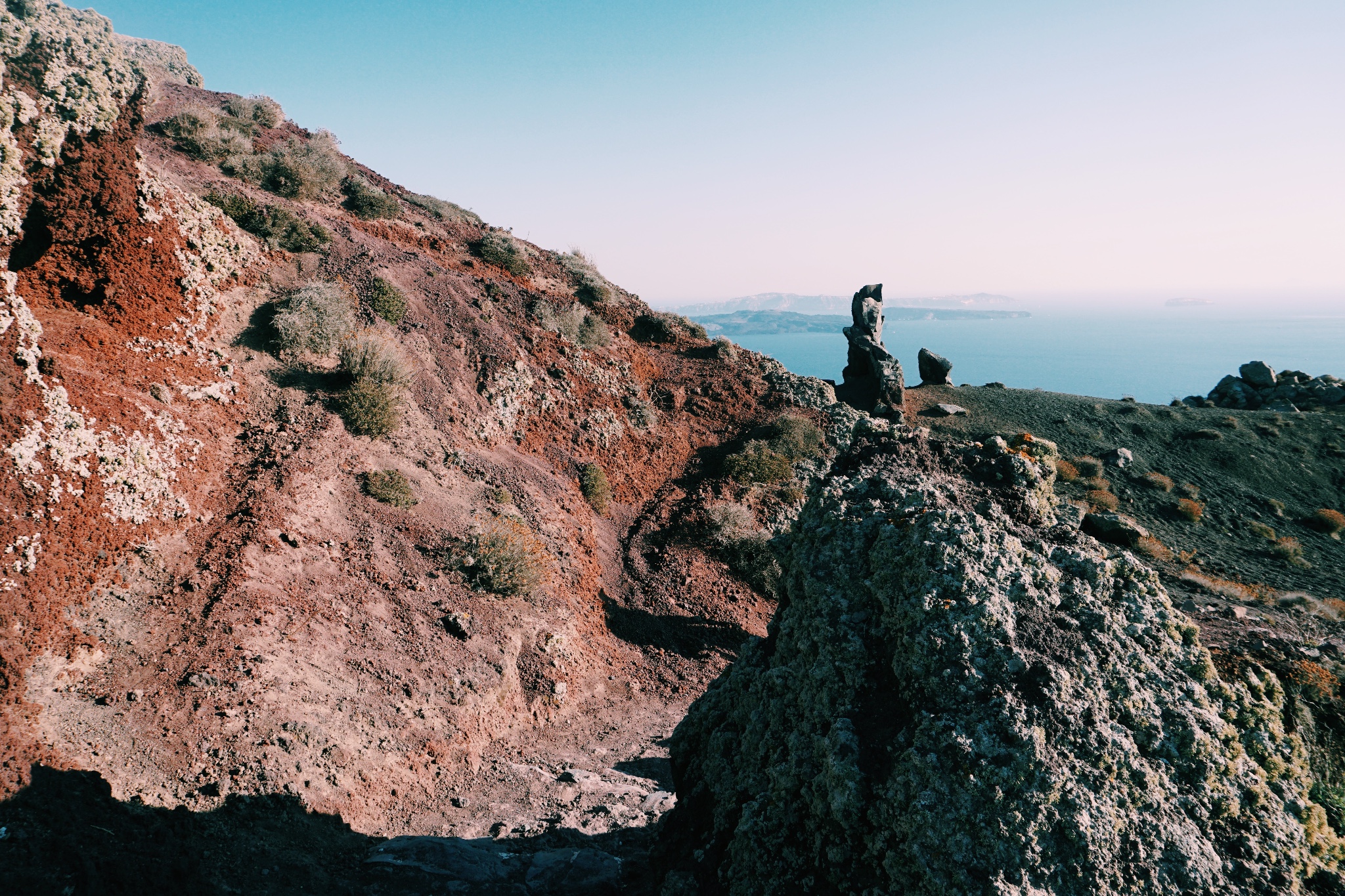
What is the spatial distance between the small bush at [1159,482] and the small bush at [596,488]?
93.5ft

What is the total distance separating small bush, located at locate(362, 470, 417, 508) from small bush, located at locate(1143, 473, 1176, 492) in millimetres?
34201

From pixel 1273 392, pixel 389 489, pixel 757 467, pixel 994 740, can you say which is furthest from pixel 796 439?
pixel 1273 392

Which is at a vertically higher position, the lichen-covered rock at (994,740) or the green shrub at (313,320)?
the green shrub at (313,320)

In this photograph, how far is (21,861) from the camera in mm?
4723

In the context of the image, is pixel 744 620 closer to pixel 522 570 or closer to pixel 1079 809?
pixel 522 570

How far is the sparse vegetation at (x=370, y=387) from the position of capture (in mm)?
13461

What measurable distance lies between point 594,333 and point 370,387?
33.6 feet

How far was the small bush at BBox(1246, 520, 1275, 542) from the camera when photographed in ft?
85.5

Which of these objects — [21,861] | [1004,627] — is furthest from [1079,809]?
[21,861]

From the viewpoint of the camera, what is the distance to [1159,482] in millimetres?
29469

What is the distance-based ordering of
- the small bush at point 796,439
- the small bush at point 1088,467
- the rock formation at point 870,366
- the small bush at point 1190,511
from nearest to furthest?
the small bush at point 796,439, the small bush at point 1190,511, the small bush at point 1088,467, the rock formation at point 870,366

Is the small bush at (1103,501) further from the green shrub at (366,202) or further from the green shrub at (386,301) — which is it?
the green shrub at (366,202)

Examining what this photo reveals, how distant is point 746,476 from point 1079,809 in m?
16.3

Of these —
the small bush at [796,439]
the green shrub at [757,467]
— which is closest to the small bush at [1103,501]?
the small bush at [796,439]
